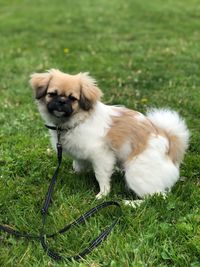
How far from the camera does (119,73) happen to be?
7988 millimetres

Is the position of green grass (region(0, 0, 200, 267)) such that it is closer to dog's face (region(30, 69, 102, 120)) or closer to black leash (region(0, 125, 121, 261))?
black leash (region(0, 125, 121, 261))

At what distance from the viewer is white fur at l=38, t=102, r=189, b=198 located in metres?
3.98

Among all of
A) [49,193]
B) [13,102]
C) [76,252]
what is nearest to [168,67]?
[13,102]

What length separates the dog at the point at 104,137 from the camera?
394cm

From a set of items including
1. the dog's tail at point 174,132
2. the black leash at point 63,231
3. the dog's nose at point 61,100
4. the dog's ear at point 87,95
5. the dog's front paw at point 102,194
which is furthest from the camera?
the dog's tail at point 174,132

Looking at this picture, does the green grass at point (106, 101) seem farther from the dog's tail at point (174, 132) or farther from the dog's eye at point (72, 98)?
the dog's eye at point (72, 98)

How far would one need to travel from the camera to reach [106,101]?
21.9 ft

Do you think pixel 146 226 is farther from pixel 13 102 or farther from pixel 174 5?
pixel 174 5

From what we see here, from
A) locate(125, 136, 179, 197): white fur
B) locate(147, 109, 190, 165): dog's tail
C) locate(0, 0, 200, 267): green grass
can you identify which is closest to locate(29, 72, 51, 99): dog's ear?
locate(0, 0, 200, 267): green grass

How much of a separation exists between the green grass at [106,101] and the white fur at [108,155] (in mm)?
166

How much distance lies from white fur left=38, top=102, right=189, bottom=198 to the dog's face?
0.33ft

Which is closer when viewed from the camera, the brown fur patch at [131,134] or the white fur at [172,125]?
the brown fur patch at [131,134]

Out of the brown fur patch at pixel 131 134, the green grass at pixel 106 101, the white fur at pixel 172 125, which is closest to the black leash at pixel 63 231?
the green grass at pixel 106 101

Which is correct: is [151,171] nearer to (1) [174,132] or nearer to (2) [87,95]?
(1) [174,132]
